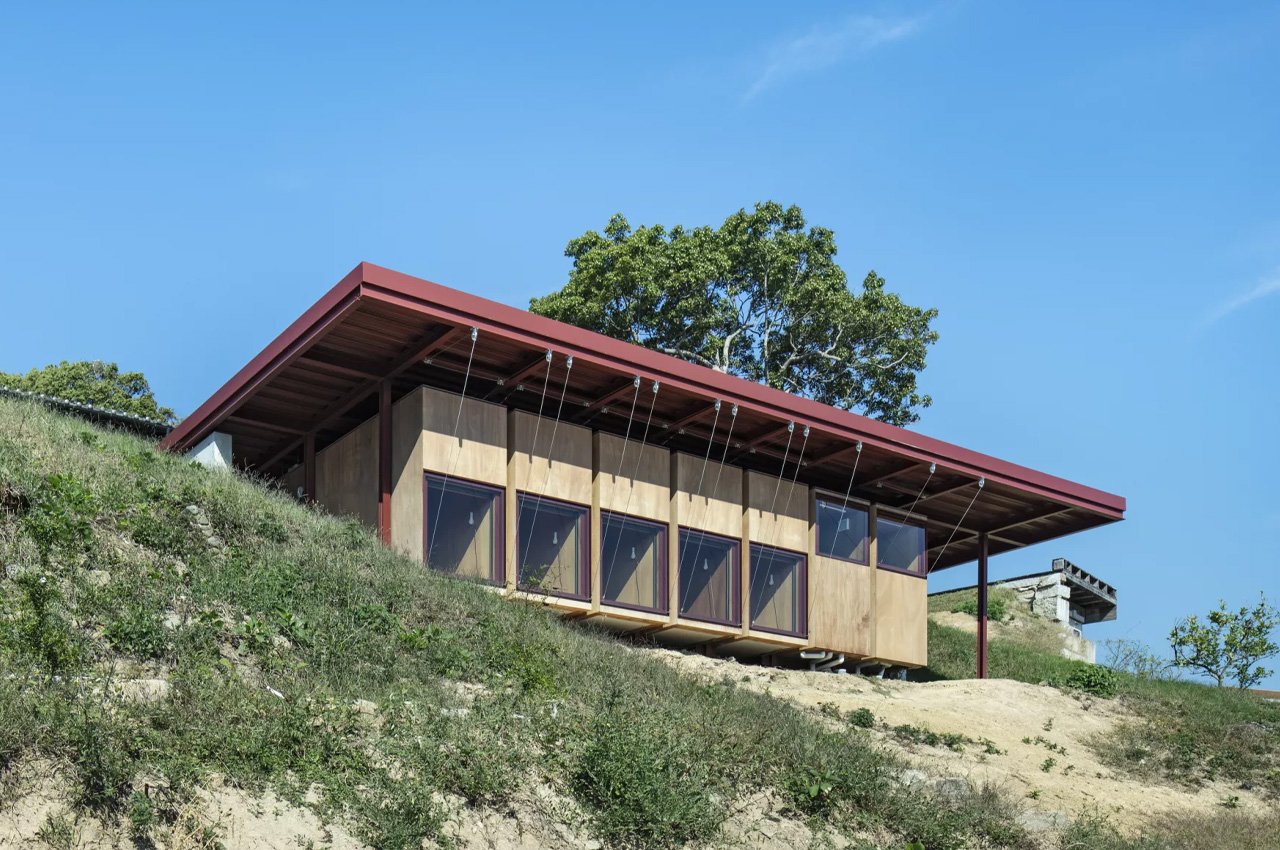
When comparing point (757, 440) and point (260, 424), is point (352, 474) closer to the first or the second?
point (260, 424)

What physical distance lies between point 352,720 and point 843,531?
14.8 metres

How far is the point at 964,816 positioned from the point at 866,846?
71.3 inches

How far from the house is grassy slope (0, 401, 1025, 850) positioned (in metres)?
2.77

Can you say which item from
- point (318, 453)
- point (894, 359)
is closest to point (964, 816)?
point (318, 453)

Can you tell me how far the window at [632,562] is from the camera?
838 inches

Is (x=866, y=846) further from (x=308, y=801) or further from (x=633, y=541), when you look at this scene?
(x=633, y=541)

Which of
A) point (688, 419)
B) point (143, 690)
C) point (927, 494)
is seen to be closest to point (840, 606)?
point (927, 494)

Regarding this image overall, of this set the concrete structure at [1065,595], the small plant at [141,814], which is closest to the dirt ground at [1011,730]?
the small plant at [141,814]

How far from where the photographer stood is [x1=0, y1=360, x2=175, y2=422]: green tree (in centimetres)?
3875

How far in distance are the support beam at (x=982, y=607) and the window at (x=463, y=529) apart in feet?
36.3

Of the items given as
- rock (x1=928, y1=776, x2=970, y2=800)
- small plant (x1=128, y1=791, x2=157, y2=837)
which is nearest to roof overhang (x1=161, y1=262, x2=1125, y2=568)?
rock (x1=928, y1=776, x2=970, y2=800)

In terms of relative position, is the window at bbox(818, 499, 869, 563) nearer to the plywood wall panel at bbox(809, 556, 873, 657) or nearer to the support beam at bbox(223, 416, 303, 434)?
the plywood wall panel at bbox(809, 556, 873, 657)

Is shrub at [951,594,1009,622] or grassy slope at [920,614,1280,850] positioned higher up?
shrub at [951,594,1009,622]

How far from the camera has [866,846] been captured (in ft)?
40.5
